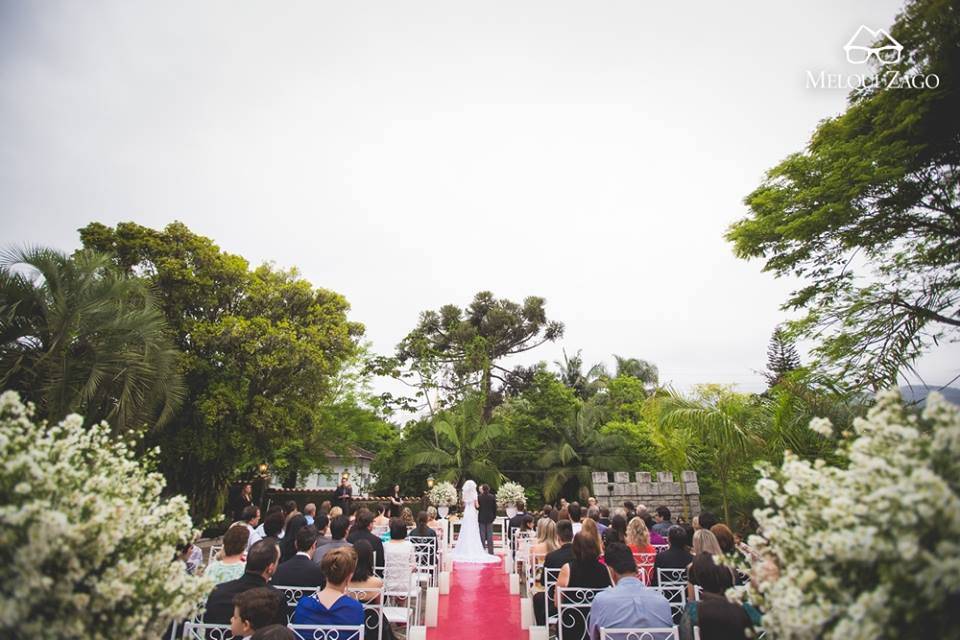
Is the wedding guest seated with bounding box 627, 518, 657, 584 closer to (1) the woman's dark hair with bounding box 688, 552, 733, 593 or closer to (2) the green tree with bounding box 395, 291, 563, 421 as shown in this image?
(1) the woman's dark hair with bounding box 688, 552, 733, 593

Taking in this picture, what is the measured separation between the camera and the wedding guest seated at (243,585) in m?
3.16

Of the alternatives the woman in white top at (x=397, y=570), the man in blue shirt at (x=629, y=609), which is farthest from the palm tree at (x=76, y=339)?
the man in blue shirt at (x=629, y=609)

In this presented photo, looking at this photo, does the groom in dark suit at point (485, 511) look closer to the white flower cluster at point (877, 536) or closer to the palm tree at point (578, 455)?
the palm tree at point (578, 455)

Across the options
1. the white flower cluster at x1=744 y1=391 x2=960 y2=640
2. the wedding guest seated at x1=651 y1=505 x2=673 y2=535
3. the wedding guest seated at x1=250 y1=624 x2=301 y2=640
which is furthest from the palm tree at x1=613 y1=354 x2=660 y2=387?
the wedding guest seated at x1=250 y1=624 x2=301 y2=640

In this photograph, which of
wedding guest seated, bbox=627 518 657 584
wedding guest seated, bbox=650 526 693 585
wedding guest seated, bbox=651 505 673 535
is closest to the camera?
wedding guest seated, bbox=650 526 693 585

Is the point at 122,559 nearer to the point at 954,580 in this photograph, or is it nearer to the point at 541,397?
the point at 954,580

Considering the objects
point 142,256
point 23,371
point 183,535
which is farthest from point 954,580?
point 142,256

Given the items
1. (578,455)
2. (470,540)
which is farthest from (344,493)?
(578,455)

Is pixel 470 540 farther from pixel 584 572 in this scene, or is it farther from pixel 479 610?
pixel 584 572

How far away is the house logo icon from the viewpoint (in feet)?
24.7

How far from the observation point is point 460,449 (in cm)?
1920

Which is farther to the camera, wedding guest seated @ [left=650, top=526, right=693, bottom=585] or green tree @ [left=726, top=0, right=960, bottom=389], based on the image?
green tree @ [left=726, top=0, right=960, bottom=389]

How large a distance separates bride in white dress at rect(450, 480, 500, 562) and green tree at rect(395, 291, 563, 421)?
1065 centimetres

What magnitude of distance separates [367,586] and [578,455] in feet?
52.6
